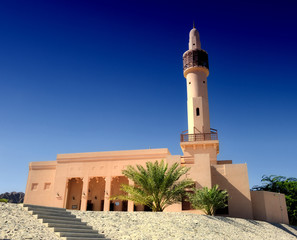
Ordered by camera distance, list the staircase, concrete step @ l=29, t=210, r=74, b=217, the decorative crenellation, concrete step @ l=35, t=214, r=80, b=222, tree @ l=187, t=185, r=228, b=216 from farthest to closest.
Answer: the decorative crenellation, tree @ l=187, t=185, r=228, b=216, concrete step @ l=29, t=210, r=74, b=217, concrete step @ l=35, t=214, r=80, b=222, the staircase

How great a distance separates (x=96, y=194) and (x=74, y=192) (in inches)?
83.1

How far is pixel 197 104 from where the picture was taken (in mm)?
23969

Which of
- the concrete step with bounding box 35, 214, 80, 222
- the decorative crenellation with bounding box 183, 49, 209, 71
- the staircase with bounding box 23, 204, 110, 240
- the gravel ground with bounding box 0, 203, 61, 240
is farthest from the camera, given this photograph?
the decorative crenellation with bounding box 183, 49, 209, 71

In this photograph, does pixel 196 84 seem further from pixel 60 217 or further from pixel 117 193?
pixel 60 217

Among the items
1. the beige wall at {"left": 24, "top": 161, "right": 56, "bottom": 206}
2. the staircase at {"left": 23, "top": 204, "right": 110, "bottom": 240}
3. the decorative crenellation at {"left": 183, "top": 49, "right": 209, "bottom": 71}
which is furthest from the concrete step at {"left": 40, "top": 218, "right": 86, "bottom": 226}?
the decorative crenellation at {"left": 183, "top": 49, "right": 209, "bottom": 71}

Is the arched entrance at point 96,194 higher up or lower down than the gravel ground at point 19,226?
higher up

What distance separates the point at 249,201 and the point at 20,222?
15.2 meters

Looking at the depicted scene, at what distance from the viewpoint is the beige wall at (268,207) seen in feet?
64.6

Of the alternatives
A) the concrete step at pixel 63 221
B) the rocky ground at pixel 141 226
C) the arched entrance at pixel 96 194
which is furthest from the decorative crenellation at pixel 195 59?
the concrete step at pixel 63 221

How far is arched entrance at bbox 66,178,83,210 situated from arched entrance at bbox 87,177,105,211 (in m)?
0.95

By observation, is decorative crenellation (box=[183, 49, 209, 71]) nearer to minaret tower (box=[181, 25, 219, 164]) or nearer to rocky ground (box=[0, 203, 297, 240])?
minaret tower (box=[181, 25, 219, 164])

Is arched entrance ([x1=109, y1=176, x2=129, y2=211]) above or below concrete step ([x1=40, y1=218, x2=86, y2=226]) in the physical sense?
above

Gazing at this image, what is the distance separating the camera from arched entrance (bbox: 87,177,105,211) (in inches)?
953

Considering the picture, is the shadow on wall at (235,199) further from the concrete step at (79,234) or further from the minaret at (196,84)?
the concrete step at (79,234)
